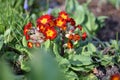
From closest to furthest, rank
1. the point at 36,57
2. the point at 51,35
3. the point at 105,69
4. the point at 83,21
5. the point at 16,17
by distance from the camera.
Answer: the point at 36,57 → the point at 51,35 → the point at 105,69 → the point at 16,17 → the point at 83,21

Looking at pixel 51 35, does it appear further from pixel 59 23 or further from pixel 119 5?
pixel 119 5

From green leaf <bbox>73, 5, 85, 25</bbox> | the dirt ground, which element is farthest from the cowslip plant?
the dirt ground

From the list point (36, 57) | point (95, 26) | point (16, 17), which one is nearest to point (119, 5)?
point (95, 26)

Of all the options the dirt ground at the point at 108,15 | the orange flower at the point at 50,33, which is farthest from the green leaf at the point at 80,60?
the dirt ground at the point at 108,15

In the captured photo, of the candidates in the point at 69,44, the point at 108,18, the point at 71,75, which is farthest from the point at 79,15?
the point at 71,75

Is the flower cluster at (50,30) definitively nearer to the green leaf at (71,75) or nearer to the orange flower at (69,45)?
the orange flower at (69,45)

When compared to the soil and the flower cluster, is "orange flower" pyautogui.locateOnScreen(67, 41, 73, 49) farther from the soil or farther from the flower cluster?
the soil
